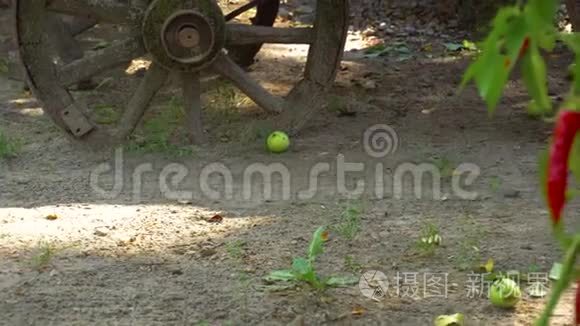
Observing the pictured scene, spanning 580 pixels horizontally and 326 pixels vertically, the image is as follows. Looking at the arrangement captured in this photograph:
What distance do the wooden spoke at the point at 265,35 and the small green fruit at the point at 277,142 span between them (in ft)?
1.89

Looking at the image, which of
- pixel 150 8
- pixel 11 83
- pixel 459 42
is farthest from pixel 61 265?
pixel 459 42

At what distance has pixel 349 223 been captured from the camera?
3.98 metres

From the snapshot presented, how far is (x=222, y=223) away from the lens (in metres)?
4.14

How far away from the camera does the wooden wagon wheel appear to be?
5047 mm

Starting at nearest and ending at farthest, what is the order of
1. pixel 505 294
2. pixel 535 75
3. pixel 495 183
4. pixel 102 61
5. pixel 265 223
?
pixel 535 75, pixel 505 294, pixel 265 223, pixel 495 183, pixel 102 61

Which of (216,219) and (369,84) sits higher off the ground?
(369,84)

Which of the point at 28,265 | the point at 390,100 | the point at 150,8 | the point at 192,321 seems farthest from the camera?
the point at 390,100

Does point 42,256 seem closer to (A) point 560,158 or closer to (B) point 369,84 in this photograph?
(A) point 560,158

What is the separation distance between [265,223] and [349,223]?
1.23 feet

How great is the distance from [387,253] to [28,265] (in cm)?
136

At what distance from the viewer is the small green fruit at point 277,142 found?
5.17 metres

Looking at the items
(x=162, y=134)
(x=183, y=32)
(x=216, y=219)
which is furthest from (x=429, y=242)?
(x=162, y=134)

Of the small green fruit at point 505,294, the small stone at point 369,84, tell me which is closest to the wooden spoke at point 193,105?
the small stone at point 369,84

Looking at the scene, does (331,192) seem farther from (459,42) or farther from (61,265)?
(459,42)
